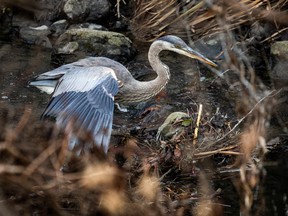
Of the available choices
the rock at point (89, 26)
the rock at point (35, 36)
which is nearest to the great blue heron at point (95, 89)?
the rock at point (35, 36)

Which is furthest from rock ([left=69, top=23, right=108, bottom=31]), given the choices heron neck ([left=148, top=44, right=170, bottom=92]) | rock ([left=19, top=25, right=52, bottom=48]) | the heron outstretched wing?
the heron outstretched wing

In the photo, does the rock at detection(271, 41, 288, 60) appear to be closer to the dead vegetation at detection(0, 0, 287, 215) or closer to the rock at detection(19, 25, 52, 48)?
the dead vegetation at detection(0, 0, 287, 215)

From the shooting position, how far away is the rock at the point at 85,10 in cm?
789

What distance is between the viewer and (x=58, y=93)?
468 cm

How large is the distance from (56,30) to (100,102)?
146 inches

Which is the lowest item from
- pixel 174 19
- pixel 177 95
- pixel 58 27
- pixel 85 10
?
pixel 58 27

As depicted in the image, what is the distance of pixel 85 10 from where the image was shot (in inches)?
311

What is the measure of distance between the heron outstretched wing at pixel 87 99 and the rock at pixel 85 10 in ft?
10.1

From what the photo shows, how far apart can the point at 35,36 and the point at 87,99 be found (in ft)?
10.6

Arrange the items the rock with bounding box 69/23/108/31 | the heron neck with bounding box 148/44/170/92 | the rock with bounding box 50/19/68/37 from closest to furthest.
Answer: the heron neck with bounding box 148/44/170/92, the rock with bounding box 69/23/108/31, the rock with bounding box 50/19/68/37

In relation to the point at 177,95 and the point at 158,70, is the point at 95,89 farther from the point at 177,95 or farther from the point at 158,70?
the point at 177,95

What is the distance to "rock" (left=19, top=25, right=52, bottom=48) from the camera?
7.29 metres

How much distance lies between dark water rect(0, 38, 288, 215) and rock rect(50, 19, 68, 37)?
69 centimetres

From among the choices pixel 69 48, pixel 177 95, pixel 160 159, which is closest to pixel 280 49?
pixel 177 95
